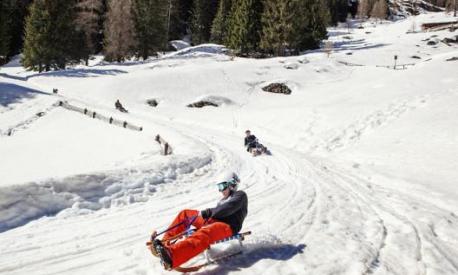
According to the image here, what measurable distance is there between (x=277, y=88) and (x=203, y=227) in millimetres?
32957

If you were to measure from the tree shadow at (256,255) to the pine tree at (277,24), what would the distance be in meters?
48.6

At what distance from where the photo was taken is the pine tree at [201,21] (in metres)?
77.6

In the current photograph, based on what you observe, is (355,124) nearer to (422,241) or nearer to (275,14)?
(422,241)

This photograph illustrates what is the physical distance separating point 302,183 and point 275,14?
44213 mm

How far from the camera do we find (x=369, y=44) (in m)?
67.3

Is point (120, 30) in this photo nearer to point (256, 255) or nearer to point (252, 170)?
point (252, 170)

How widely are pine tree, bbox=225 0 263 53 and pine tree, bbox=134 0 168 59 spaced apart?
11.1 metres

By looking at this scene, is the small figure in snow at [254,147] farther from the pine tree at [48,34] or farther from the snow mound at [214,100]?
the pine tree at [48,34]

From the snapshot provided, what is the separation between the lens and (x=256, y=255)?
23.8ft

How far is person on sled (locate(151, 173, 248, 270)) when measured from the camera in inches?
240

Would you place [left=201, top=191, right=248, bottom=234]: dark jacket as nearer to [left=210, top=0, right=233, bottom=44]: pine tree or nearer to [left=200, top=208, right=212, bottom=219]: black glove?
[left=200, top=208, right=212, bottom=219]: black glove

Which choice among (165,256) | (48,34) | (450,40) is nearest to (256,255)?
(165,256)

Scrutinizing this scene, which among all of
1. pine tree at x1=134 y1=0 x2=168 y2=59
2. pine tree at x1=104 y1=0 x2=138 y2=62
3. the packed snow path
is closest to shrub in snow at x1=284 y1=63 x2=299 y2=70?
pine tree at x1=104 y1=0 x2=138 y2=62

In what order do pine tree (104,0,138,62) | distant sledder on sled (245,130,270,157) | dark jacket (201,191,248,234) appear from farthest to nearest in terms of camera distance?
pine tree (104,0,138,62)
distant sledder on sled (245,130,270,157)
dark jacket (201,191,248,234)
